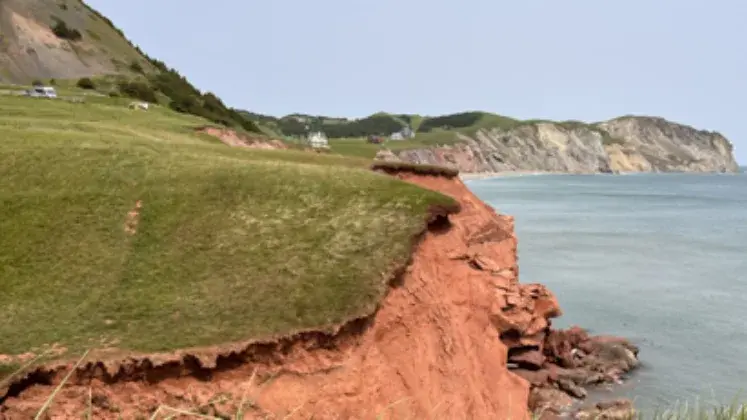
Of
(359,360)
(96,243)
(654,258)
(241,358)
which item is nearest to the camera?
(241,358)

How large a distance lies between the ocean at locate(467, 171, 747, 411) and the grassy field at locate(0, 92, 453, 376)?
31.0 feet

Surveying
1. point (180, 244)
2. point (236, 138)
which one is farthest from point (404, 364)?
point (236, 138)

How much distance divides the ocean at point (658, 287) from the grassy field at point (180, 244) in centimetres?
944

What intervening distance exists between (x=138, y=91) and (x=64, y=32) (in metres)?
25.0

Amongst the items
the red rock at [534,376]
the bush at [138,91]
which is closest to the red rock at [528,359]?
the red rock at [534,376]

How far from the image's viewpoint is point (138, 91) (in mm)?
68000

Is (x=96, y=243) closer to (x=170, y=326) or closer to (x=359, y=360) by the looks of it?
(x=170, y=326)

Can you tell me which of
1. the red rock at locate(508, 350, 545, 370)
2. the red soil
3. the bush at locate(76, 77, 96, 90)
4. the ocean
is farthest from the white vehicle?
the red rock at locate(508, 350, 545, 370)

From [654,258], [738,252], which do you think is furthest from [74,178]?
[738,252]

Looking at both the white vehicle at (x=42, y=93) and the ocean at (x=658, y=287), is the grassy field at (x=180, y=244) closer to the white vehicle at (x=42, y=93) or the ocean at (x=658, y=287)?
the ocean at (x=658, y=287)

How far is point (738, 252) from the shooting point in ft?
201

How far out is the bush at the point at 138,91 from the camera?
6731cm

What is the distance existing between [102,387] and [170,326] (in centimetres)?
194

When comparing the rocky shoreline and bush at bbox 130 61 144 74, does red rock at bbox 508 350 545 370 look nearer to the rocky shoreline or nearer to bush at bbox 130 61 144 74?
the rocky shoreline
